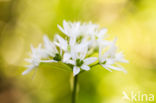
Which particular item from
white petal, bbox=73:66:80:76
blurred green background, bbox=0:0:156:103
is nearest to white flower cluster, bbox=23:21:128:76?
white petal, bbox=73:66:80:76

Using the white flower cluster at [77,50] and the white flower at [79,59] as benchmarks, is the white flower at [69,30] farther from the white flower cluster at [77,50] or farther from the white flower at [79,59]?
the white flower at [79,59]

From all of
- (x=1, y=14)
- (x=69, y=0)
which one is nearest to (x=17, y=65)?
(x=1, y=14)

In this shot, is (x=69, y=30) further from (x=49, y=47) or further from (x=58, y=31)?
(x=58, y=31)

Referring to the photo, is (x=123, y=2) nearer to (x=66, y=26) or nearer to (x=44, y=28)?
(x=44, y=28)

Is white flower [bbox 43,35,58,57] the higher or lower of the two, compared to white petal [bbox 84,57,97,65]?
higher

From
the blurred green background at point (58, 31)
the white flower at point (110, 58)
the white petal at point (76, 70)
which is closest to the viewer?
the white petal at point (76, 70)

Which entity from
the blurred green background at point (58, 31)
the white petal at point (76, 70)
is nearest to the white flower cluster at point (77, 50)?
the white petal at point (76, 70)

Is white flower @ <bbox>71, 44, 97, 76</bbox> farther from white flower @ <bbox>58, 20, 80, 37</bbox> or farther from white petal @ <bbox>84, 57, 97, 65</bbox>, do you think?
white flower @ <bbox>58, 20, 80, 37</bbox>
